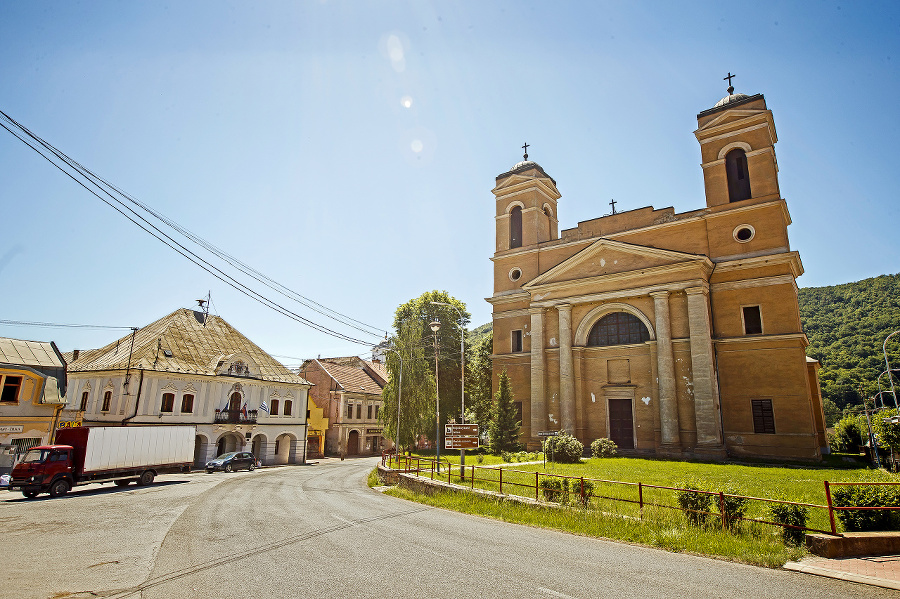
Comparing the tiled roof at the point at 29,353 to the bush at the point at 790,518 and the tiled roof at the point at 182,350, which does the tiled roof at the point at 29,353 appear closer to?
the tiled roof at the point at 182,350

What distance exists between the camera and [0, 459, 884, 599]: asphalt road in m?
6.89

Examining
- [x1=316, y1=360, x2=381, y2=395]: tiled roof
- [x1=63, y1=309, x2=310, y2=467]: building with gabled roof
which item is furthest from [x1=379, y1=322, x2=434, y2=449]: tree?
[x1=316, y1=360, x2=381, y2=395]: tiled roof

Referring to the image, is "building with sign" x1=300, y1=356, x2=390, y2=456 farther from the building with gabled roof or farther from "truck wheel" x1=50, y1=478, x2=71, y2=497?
"truck wheel" x1=50, y1=478, x2=71, y2=497

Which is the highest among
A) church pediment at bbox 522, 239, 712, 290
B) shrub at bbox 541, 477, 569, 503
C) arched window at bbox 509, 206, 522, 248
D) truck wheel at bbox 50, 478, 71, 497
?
arched window at bbox 509, 206, 522, 248

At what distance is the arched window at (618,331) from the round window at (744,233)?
7269 mm

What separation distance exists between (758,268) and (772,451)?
9746 mm

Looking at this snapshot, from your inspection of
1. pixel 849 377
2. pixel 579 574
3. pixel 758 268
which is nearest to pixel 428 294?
pixel 758 268

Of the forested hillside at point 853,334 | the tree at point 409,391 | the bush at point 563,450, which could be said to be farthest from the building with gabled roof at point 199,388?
the forested hillside at point 853,334

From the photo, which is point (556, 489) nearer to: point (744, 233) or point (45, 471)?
point (45, 471)

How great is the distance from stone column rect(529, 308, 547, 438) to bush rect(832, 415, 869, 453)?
26355 mm

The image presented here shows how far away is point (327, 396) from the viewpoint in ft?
158

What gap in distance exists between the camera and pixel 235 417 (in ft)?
113

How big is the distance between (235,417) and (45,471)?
1684 cm

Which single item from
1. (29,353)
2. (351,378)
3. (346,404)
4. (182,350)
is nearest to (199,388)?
(182,350)
